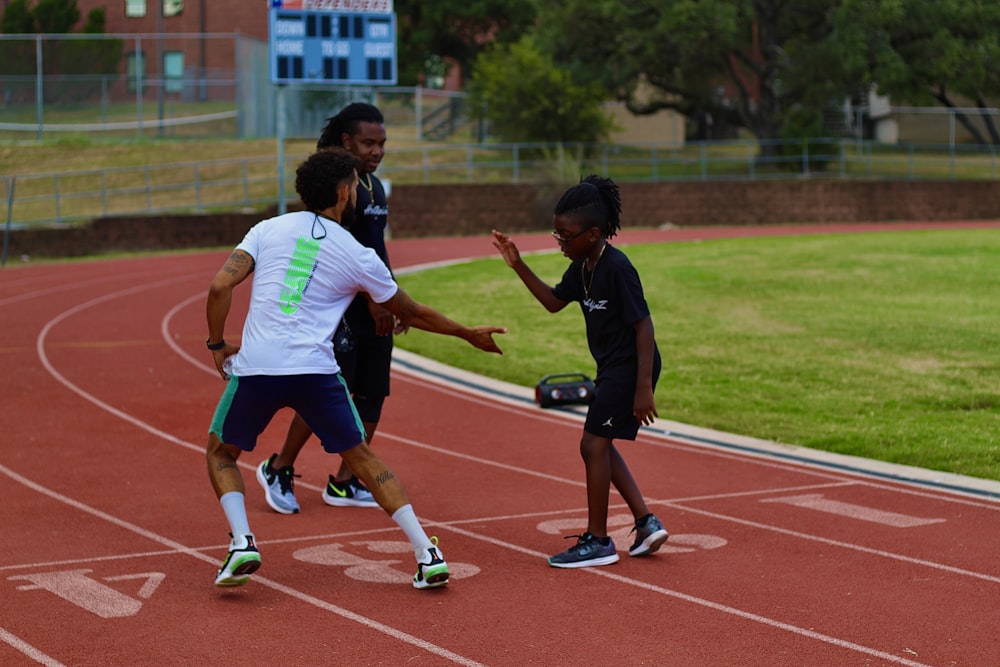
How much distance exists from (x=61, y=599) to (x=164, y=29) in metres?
47.7

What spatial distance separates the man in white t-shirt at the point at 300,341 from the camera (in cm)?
589

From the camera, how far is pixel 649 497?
26.9 feet

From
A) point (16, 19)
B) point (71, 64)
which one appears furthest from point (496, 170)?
point (16, 19)

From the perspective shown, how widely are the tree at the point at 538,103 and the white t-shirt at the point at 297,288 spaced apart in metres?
31.7

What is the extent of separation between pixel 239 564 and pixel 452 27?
4873 cm

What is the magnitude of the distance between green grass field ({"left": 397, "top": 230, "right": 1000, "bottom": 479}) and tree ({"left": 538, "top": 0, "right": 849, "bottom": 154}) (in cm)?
1507

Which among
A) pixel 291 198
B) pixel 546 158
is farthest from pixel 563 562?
pixel 546 158

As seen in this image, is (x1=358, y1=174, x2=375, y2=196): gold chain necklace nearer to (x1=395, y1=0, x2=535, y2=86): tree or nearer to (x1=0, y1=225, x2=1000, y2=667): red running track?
(x1=0, y1=225, x2=1000, y2=667): red running track

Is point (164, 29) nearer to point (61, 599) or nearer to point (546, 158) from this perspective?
point (546, 158)

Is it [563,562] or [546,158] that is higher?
[546,158]

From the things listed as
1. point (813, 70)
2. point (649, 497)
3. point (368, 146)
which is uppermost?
point (813, 70)

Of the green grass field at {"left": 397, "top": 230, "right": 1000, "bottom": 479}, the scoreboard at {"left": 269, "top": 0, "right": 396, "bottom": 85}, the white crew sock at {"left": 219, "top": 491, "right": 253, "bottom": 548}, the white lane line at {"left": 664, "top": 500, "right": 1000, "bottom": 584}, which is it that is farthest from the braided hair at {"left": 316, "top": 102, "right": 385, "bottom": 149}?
the scoreboard at {"left": 269, "top": 0, "right": 396, "bottom": 85}

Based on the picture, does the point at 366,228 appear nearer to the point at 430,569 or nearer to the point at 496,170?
the point at 430,569

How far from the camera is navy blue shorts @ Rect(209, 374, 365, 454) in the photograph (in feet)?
19.4
